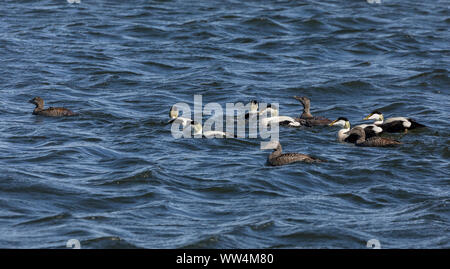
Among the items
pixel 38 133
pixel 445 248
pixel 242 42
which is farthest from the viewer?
pixel 242 42

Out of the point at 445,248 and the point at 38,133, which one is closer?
the point at 445,248

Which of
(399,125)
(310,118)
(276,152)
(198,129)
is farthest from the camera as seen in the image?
(310,118)

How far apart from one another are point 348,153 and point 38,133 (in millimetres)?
5982

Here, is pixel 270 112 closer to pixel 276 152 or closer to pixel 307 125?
pixel 307 125

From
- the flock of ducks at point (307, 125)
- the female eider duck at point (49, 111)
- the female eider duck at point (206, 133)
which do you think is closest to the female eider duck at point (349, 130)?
the flock of ducks at point (307, 125)

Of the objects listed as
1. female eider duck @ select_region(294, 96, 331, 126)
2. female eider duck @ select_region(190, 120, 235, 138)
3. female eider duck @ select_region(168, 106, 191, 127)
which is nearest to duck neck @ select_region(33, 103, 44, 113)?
female eider duck @ select_region(168, 106, 191, 127)

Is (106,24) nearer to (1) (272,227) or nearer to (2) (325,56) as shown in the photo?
(2) (325,56)

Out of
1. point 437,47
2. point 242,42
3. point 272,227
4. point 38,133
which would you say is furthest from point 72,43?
point 272,227

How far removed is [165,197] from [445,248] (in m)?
4.19

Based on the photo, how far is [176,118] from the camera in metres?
17.0

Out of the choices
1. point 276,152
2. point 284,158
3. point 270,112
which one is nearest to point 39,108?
point 270,112

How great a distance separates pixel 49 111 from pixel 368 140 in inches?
260
